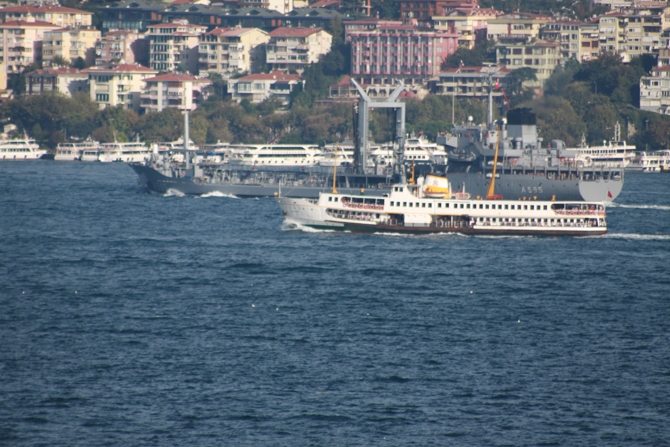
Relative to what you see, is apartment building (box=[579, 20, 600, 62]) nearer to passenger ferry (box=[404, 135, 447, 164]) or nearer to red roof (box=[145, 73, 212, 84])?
passenger ferry (box=[404, 135, 447, 164])

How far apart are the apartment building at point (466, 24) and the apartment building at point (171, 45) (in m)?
40.0

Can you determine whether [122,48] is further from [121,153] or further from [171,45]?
[121,153]

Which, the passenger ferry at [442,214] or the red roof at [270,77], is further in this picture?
the red roof at [270,77]

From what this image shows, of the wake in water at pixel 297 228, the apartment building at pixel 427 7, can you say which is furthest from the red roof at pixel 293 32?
the wake in water at pixel 297 228

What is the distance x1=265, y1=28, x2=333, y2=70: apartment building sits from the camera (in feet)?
604

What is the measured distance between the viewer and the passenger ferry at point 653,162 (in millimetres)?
140500

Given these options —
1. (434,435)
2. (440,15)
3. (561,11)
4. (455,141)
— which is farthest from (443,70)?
(434,435)

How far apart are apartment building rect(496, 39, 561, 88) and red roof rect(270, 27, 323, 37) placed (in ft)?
108

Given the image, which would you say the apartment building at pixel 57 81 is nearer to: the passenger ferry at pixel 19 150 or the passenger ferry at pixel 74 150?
the passenger ferry at pixel 19 150

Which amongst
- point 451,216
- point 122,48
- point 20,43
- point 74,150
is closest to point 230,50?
point 122,48

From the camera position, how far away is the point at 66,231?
244ft

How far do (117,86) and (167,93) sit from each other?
846cm

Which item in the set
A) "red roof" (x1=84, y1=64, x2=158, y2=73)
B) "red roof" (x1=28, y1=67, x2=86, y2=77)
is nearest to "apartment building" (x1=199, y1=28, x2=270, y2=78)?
"red roof" (x1=84, y1=64, x2=158, y2=73)

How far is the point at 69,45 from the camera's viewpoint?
193 metres
